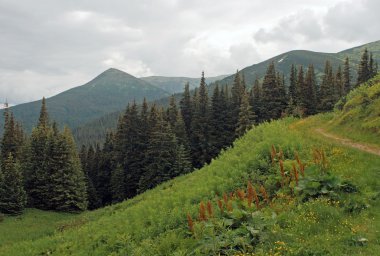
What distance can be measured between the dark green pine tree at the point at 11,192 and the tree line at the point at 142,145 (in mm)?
131

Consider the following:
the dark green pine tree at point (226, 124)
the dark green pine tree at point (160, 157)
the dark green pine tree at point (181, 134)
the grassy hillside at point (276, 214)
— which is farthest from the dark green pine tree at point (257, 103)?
the grassy hillside at point (276, 214)

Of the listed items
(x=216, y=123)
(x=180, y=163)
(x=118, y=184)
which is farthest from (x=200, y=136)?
(x=118, y=184)

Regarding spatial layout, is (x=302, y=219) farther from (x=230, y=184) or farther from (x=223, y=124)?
(x=223, y=124)

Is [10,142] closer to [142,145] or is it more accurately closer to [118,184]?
[118,184]

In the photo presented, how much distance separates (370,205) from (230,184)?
6210 mm

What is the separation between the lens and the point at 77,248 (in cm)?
1828

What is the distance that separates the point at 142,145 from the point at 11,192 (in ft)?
78.9

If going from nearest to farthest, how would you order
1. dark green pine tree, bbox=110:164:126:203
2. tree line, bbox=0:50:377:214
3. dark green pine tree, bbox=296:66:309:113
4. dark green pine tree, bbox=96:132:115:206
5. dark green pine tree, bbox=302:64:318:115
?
tree line, bbox=0:50:377:214
dark green pine tree, bbox=110:164:126:203
dark green pine tree, bbox=296:66:309:113
dark green pine tree, bbox=302:64:318:115
dark green pine tree, bbox=96:132:115:206

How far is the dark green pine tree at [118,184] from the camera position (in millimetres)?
63066

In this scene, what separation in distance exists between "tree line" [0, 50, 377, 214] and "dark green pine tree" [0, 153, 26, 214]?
131 mm

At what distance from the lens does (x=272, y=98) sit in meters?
66.7

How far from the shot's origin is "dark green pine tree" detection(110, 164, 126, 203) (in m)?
63.1

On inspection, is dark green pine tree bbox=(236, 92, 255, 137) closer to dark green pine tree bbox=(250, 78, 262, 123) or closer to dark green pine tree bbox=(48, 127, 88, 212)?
dark green pine tree bbox=(250, 78, 262, 123)

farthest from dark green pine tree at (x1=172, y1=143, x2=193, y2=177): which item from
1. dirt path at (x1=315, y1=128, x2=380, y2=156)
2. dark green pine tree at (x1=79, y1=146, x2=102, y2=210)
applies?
dirt path at (x1=315, y1=128, x2=380, y2=156)
